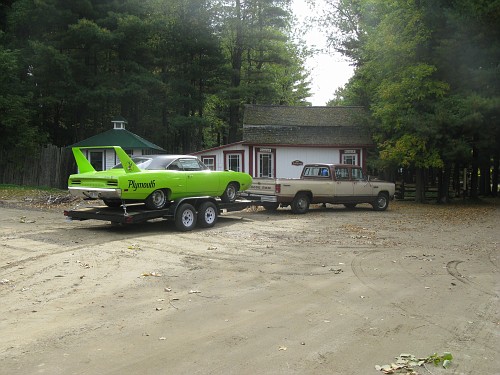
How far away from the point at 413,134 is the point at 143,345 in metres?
22.4

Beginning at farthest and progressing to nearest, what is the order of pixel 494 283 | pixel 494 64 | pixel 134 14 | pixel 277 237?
pixel 134 14 → pixel 494 64 → pixel 277 237 → pixel 494 283

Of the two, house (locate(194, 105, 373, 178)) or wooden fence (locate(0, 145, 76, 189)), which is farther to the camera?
house (locate(194, 105, 373, 178))

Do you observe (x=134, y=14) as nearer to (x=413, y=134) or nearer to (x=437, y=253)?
(x=413, y=134)

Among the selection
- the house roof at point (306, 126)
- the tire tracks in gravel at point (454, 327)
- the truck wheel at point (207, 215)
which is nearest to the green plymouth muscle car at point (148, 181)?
the truck wheel at point (207, 215)

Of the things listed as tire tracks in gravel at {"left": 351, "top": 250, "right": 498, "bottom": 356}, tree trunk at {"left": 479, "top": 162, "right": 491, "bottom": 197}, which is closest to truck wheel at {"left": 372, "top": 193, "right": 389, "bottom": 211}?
tire tracks in gravel at {"left": 351, "top": 250, "right": 498, "bottom": 356}

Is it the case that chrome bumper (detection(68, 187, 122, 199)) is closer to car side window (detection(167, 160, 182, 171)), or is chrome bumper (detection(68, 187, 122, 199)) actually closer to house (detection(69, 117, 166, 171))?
car side window (detection(167, 160, 182, 171))

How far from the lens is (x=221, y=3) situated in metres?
38.8

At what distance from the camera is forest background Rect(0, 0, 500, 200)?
23.8 meters

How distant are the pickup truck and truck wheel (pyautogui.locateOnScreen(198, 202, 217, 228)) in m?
3.95

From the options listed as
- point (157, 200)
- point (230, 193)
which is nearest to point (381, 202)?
point (230, 193)

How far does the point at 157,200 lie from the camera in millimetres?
13211

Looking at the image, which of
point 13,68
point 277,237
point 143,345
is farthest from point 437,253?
point 13,68

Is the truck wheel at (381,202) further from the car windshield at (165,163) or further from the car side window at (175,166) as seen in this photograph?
the car side window at (175,166)

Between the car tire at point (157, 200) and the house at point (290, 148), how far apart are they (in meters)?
17.1
